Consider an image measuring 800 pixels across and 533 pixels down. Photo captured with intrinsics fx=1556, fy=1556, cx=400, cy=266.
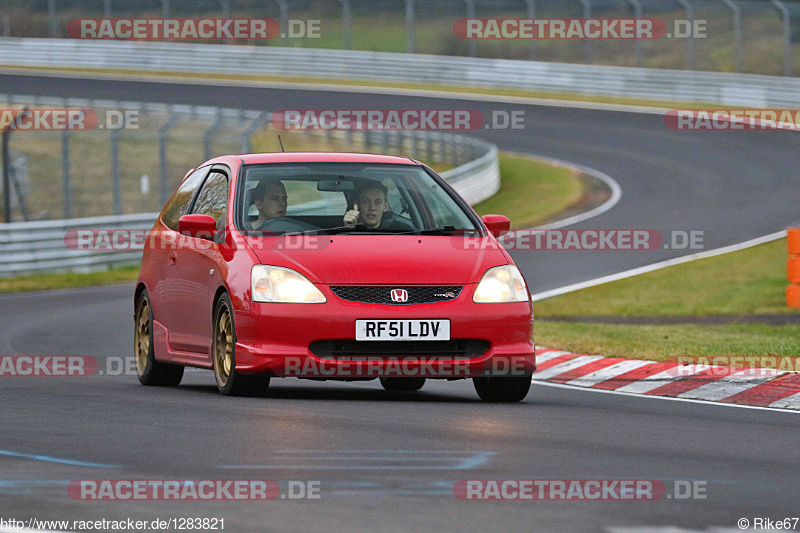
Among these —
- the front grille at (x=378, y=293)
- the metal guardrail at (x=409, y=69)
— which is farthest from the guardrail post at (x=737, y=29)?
the front grille at (x=378, y=293)

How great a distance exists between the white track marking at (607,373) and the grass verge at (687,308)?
0.28 meters

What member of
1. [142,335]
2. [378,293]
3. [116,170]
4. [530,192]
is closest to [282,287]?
[378,293]

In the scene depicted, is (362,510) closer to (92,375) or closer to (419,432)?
(419,432)

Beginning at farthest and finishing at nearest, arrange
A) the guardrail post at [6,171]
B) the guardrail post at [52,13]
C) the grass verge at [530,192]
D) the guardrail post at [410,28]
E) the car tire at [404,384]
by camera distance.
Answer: the guardrail post at [52,13] → the guardrail post at [410,28] → the grass verge at [530,192] → the guardrail post at [6,171] → the car tire at [404,384]

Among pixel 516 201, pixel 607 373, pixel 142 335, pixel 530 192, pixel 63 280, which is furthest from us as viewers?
pixel 530 192

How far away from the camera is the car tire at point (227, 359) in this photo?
962 centimetres

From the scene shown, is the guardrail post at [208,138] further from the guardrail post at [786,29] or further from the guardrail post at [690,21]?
the guardrail post at [786,29]

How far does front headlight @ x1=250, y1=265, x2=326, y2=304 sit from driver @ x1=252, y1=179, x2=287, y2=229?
744mm

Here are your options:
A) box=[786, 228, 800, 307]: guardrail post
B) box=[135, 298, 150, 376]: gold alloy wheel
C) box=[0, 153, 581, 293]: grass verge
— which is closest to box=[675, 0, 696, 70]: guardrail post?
box=[0, 153, 581, 293]: grass verge

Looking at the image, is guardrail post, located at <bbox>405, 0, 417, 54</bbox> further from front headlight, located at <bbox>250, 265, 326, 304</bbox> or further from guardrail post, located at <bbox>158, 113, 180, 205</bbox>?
front headlight, located at <bbox>250, 265, 326, 304</bbox>

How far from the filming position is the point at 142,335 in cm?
1161

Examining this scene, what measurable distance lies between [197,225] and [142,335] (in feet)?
6.14

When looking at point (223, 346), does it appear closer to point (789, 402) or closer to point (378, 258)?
point (378, 258)

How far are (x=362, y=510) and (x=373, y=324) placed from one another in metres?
3.59
